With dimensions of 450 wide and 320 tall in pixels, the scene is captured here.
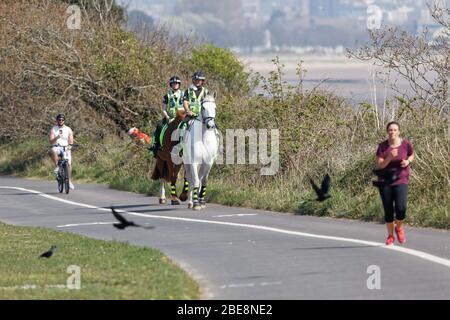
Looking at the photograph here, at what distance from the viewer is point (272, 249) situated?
56.8 ft

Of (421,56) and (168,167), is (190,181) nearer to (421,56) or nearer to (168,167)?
(168,167)

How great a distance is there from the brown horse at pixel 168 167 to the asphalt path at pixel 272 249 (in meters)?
0.34

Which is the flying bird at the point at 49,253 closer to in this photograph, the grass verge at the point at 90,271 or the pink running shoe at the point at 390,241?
the grass verge at the point at 90,271

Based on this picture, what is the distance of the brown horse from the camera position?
26031mm

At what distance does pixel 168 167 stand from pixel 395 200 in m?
9.93

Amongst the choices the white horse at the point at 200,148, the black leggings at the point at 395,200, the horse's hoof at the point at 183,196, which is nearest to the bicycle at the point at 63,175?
the horse's hoof at the point at 183,196

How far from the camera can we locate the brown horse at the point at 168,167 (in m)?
26.0

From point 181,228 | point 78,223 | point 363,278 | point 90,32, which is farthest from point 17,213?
point 90,32

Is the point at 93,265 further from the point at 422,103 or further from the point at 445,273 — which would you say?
the point at 422,103

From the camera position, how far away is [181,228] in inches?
826

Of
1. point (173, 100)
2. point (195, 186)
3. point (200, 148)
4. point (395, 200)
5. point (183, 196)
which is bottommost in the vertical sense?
point (183, 196)

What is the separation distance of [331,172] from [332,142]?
5.55ft

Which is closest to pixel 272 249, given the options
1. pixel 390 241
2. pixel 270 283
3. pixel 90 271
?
pixel 390 241

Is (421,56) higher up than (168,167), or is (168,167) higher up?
(421,56)
